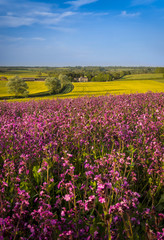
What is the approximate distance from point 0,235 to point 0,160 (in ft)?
10.4

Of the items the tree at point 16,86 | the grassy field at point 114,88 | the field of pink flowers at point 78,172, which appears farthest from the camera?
the tree at point 16,86

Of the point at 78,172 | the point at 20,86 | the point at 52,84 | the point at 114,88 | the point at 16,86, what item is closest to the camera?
the point at 78,172

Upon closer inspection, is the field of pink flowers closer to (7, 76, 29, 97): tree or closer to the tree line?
the tree line

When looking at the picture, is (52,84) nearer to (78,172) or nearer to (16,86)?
(16,86)

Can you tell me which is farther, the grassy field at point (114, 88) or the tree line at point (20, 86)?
the tree line at point (20, 86)

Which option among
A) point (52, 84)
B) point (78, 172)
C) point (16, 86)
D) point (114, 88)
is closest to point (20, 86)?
point (16, 86)

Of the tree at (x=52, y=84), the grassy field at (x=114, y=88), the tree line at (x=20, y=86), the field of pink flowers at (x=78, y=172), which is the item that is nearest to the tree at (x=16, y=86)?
the tree line at (x=20, y=86)

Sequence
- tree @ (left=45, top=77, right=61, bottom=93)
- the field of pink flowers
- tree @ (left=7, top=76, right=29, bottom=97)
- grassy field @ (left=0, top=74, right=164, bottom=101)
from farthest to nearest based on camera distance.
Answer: tree @ (left=45, top=77, right=61, bottom=93), tree @ (left=7, top=76, right=29, bottom=97), grassy field @ (left=0, top=74, right=164, bottom=101), the field of pink flowers

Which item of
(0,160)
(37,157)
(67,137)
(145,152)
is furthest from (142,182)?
(0,160)

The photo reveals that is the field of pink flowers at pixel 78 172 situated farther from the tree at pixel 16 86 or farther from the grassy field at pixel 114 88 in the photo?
A: the tree at pixel 16 86

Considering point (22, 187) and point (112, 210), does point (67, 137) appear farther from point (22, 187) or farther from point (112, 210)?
point (112, 210)

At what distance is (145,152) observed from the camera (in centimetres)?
388

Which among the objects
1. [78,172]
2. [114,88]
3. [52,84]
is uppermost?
[52,84]

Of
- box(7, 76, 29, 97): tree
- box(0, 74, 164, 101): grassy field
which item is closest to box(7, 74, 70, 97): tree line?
box(7, 76, 29, 97): tree
